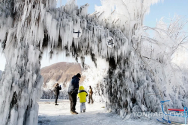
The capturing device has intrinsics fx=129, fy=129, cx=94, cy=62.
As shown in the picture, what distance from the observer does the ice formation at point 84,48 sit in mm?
2992

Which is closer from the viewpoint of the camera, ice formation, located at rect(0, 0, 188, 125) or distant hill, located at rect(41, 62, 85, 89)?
ice formation, located at rect(0, 0, 188, 125)

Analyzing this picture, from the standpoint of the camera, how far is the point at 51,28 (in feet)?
11.5

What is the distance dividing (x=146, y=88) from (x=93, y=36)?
9.19 ft

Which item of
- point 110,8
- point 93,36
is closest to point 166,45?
point 110,8

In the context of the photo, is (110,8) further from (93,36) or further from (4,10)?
(4,10)

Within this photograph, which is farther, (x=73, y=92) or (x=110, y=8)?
(x=73, y=92)

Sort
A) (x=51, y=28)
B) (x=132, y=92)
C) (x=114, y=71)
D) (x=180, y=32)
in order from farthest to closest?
1. (x=180, y=32)
2. (x=114, y=71)
3. (x=132, y=92)
4. (x=51, y=28)

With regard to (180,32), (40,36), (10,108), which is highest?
(180,32)

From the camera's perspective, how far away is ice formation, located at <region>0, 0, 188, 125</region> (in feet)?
9.82

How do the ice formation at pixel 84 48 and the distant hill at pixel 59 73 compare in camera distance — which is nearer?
the ice formation at pixel 84 48

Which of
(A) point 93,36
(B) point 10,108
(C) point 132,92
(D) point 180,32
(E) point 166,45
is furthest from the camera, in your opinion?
(D) point 180,32

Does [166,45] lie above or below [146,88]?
above

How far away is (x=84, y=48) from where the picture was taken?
14.2ft

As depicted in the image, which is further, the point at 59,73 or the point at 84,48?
the point at 59,73
